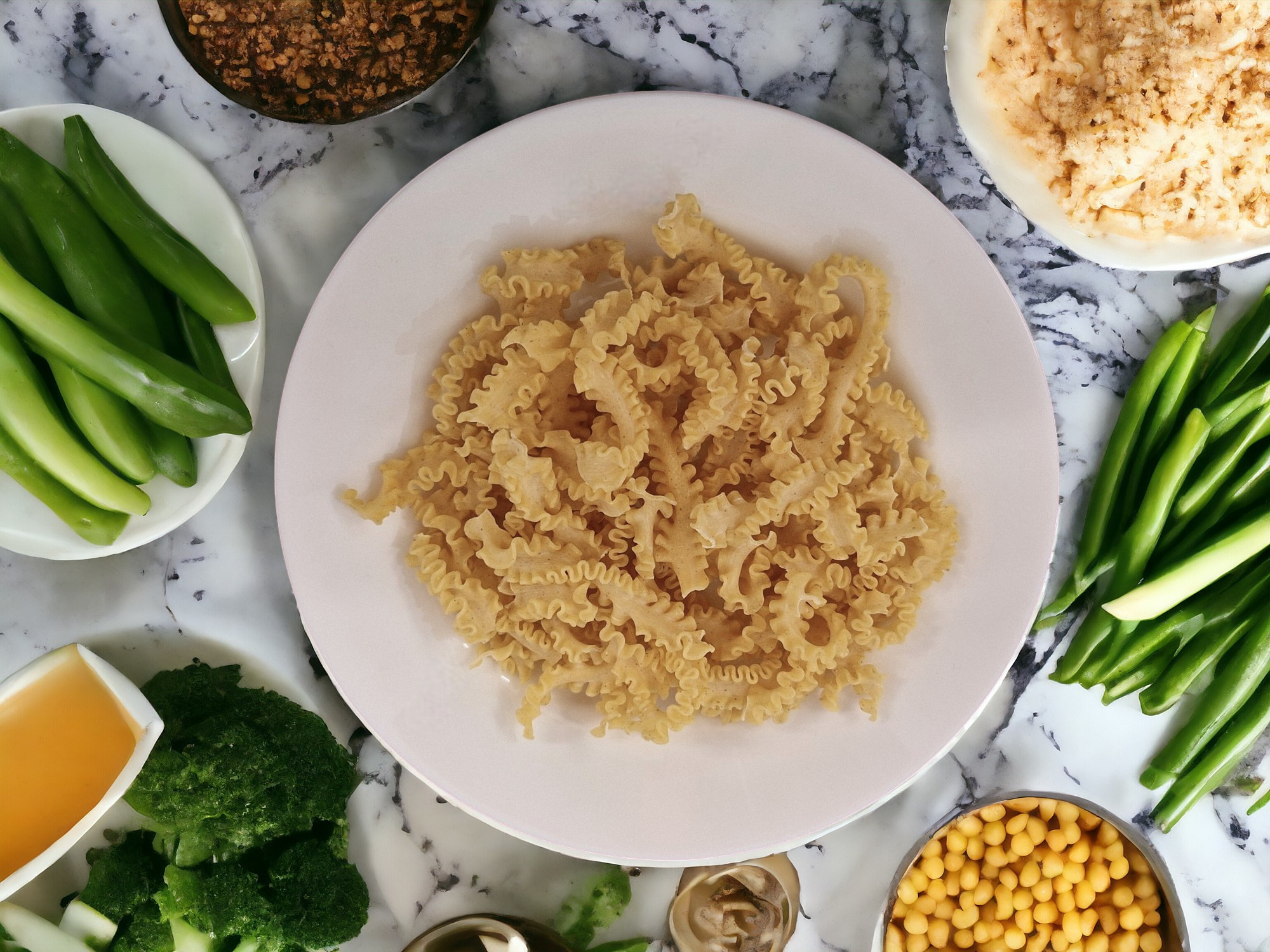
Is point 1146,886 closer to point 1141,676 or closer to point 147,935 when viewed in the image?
point 1141,676

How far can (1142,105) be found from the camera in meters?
1.63

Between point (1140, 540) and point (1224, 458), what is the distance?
9.0 inches

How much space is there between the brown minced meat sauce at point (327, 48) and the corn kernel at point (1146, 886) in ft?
7.53

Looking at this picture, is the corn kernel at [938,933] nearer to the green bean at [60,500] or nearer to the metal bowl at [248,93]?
the green bean at [60,500]

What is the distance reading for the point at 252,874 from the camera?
198cm

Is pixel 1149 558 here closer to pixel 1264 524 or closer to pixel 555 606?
pixel 1264 524

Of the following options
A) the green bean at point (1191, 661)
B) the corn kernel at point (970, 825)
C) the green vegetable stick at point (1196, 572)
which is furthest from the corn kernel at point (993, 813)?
the green vegetable stick at point (1196, 572)

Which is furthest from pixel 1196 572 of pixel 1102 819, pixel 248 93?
pixel 248 93

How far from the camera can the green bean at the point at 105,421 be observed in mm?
1746

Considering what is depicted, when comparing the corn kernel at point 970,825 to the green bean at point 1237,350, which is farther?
the corn kernel at point 970,825

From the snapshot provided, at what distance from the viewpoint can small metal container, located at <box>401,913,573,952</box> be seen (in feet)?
6.86

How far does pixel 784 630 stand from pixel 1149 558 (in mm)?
876

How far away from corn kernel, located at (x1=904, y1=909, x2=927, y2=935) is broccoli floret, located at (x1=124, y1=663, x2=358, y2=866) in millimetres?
1302

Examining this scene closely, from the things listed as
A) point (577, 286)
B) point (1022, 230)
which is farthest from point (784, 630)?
point (1022, 230)
